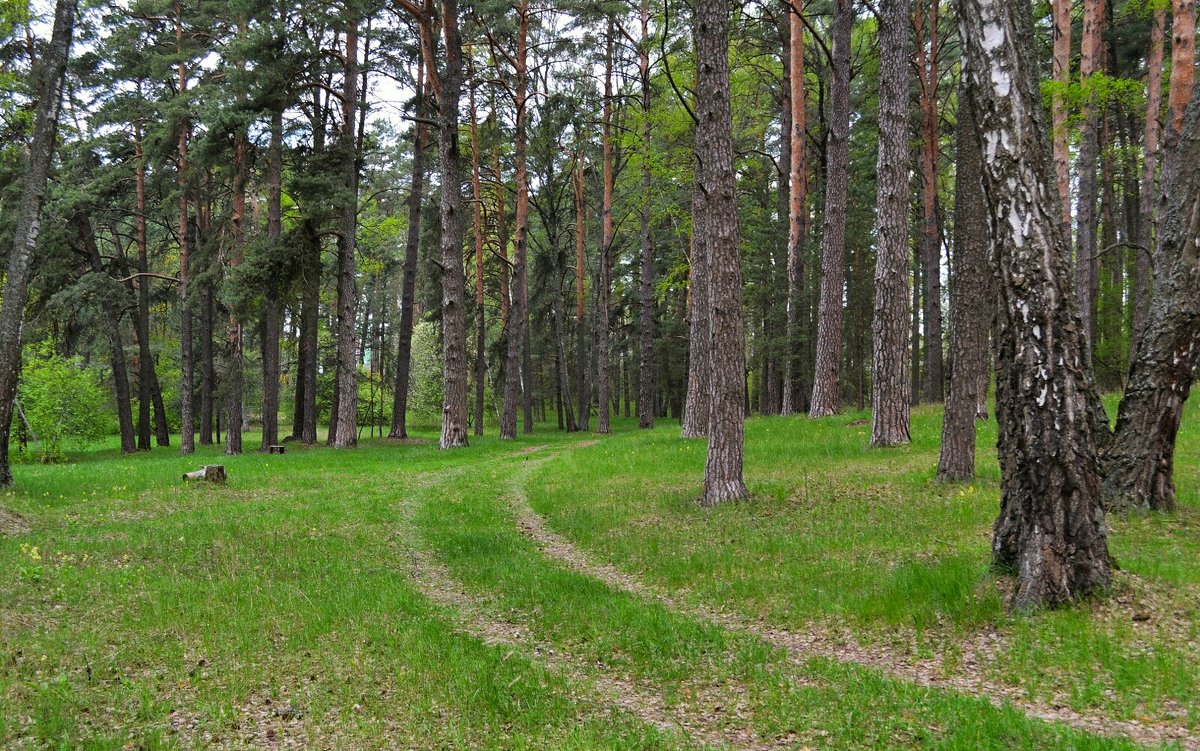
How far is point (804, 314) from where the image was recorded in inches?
872

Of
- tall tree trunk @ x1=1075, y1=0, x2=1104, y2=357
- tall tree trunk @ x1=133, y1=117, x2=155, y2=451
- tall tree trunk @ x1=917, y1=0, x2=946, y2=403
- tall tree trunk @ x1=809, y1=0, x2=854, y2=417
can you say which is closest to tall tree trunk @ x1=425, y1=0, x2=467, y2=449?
tall tree trunk @ x1=809, y1=0, x2=854, y2=417

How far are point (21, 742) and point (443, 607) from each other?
307cm

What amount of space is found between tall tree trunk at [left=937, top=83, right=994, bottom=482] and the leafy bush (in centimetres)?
2842

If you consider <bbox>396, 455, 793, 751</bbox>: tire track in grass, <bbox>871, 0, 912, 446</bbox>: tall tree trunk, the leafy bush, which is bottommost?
<bbox>396, 455, 793, 751</bbox>: tire track in grass

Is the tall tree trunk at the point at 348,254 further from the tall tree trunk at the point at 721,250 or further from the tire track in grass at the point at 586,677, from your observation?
the tire track in grass at the point at 586,677

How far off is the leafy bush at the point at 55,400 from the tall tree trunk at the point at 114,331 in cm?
88

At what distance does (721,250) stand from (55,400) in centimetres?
2604

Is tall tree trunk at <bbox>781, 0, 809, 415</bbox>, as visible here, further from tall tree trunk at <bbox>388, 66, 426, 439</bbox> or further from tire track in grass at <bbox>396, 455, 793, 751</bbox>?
tire track in grass at <bbox>396, 455, 793, 751</bbox>

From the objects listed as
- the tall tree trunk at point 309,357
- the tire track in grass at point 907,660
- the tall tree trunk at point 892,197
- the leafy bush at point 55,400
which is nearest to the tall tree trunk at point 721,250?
the tire track in grass at point 907,660

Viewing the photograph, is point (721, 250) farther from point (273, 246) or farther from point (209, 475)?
point (273, 246)

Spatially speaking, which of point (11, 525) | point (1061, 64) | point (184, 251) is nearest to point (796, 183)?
point (1061, 64)

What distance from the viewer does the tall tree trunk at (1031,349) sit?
474 centimetres

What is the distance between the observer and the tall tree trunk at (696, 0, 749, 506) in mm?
9250

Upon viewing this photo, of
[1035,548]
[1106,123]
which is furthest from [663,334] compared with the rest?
[1035,548]
